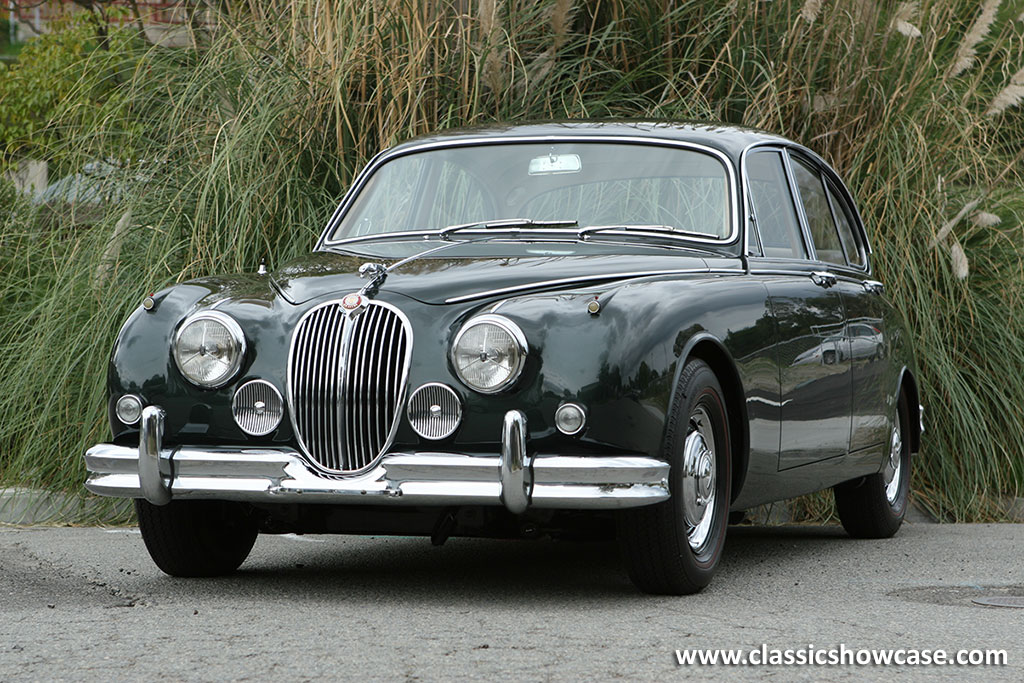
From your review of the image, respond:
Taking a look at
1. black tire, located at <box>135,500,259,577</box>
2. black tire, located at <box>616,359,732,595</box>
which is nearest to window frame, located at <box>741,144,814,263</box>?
black tire, located at <box>616,359,732,595</box>

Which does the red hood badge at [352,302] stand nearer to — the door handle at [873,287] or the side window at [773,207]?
the side window at [773,207]

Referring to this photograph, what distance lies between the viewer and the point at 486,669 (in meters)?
3.77

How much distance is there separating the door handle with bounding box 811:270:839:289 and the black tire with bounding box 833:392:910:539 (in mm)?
953

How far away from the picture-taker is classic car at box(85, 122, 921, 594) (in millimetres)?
4516

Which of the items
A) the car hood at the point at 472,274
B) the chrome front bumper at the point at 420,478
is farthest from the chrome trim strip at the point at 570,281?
the chrome front bumper at the point at 420,478

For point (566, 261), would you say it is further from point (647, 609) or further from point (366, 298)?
point (647, 609)

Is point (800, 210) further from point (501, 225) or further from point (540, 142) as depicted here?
point (501, 225)

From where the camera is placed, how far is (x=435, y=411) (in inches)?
180

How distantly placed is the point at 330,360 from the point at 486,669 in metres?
1.27

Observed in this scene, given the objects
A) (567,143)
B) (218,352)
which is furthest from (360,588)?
(567,143)

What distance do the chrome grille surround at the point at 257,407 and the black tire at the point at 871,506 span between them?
9.89ft

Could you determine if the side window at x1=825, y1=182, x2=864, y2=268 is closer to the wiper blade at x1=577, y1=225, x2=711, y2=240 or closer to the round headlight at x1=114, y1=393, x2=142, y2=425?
the wiper blade at x1=577, y1=225, x2=711, y2=240

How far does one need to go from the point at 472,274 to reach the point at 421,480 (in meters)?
0.73

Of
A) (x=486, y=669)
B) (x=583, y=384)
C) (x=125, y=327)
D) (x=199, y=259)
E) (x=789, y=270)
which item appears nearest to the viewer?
(x=486, y=669)
